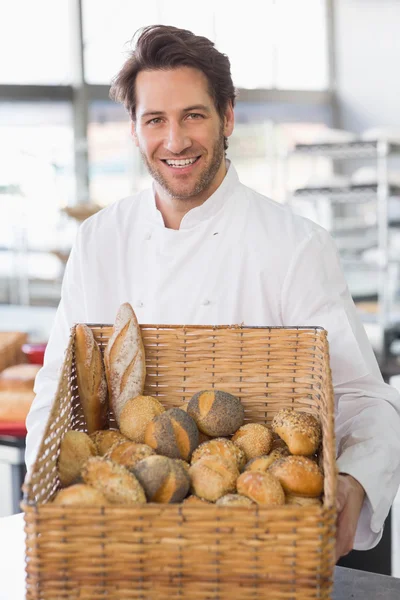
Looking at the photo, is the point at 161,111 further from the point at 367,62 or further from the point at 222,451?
the point at 367,62

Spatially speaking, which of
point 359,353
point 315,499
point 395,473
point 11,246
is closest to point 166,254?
point 359,353

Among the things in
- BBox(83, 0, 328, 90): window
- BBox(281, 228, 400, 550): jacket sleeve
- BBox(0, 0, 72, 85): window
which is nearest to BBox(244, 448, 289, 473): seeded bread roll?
BBox(281, 228, 400, 550): jacket sleeve

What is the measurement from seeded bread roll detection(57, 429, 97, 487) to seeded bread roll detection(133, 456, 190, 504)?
0.24 ft

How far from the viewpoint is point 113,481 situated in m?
0.75

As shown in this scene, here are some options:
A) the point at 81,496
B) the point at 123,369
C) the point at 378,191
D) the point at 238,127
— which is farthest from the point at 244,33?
the point at 81,496

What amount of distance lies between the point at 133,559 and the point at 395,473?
18.8 inches

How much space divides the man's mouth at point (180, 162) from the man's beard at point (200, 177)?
26mm

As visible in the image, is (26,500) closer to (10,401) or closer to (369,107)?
(10,401)

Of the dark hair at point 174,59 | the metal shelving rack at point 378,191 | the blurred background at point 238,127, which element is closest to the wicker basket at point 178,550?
the dark hair at point 174,59

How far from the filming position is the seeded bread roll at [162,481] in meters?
0.77

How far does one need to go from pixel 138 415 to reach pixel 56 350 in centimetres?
49

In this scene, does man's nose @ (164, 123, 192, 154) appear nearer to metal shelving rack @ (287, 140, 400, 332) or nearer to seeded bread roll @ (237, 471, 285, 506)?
seeded bread roll @ (237, 471, 285, 506)

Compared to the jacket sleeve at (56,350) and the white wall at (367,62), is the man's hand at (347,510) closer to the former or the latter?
the jacket sleeve at (56,350)

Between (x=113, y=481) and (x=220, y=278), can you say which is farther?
(x=220, y=278)
